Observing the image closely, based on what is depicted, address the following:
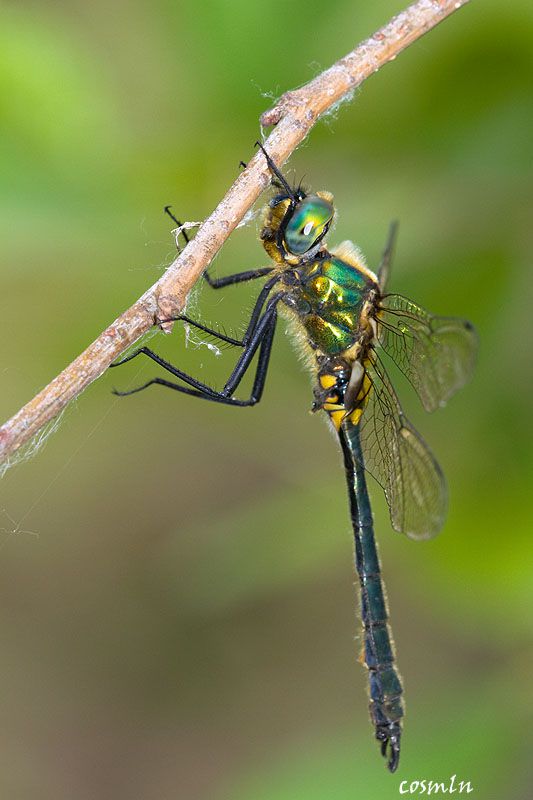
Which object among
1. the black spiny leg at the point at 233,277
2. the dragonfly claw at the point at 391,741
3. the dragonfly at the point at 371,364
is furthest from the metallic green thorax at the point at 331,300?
the dragonfly claw at the point at 391,741

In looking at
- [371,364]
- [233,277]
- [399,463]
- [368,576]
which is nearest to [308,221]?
[233,277]

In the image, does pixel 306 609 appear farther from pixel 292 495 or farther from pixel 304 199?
pixel 304 199

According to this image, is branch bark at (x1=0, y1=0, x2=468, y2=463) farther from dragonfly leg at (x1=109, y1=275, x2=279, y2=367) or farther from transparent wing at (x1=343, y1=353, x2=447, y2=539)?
transparent wing at (x1=343, y1=353, x2=447, y2=539)

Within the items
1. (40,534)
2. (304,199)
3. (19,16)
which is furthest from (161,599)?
(19,16)

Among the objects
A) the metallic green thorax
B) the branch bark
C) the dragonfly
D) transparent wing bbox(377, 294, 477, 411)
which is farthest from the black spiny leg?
the branch bark

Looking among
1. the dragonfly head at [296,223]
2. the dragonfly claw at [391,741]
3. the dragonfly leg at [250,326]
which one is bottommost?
the dragonfly claw at [391,741]

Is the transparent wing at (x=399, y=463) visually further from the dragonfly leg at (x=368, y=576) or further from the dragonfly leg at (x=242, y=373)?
the dragonfly leg at (x=242, y=373)

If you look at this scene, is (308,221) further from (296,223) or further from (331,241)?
(331,241)

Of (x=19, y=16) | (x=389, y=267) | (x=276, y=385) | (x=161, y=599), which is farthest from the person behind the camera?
(x=161, y=599)
